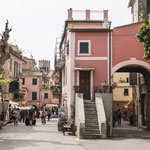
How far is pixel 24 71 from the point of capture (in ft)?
219

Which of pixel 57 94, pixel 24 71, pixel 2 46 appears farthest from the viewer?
pixel 24 71

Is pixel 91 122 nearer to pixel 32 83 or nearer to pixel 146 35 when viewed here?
pixel 146 35

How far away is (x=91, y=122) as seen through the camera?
18.8m

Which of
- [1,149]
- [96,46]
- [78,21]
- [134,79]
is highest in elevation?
[78,21]

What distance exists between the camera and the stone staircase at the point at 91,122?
1752 centimetres

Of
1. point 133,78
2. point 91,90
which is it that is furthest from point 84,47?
point 133,78

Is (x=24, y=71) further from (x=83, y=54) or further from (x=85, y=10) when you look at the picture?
(x=83, y=54)

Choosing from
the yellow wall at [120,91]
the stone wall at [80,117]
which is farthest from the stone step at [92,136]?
the yellow wall at [120,91]

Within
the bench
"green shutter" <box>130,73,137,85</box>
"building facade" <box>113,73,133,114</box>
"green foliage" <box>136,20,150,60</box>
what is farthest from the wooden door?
"building facade" <box>113,73,133,114</box>

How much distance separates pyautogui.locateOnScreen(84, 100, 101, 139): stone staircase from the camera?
17523 millimetres

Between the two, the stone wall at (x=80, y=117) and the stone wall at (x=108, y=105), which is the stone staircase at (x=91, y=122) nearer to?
the stone wall at (x=80, y=117)

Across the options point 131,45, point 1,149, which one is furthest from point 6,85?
point 1,149

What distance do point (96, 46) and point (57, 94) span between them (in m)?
14.7

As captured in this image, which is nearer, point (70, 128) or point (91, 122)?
point (91, 122)
